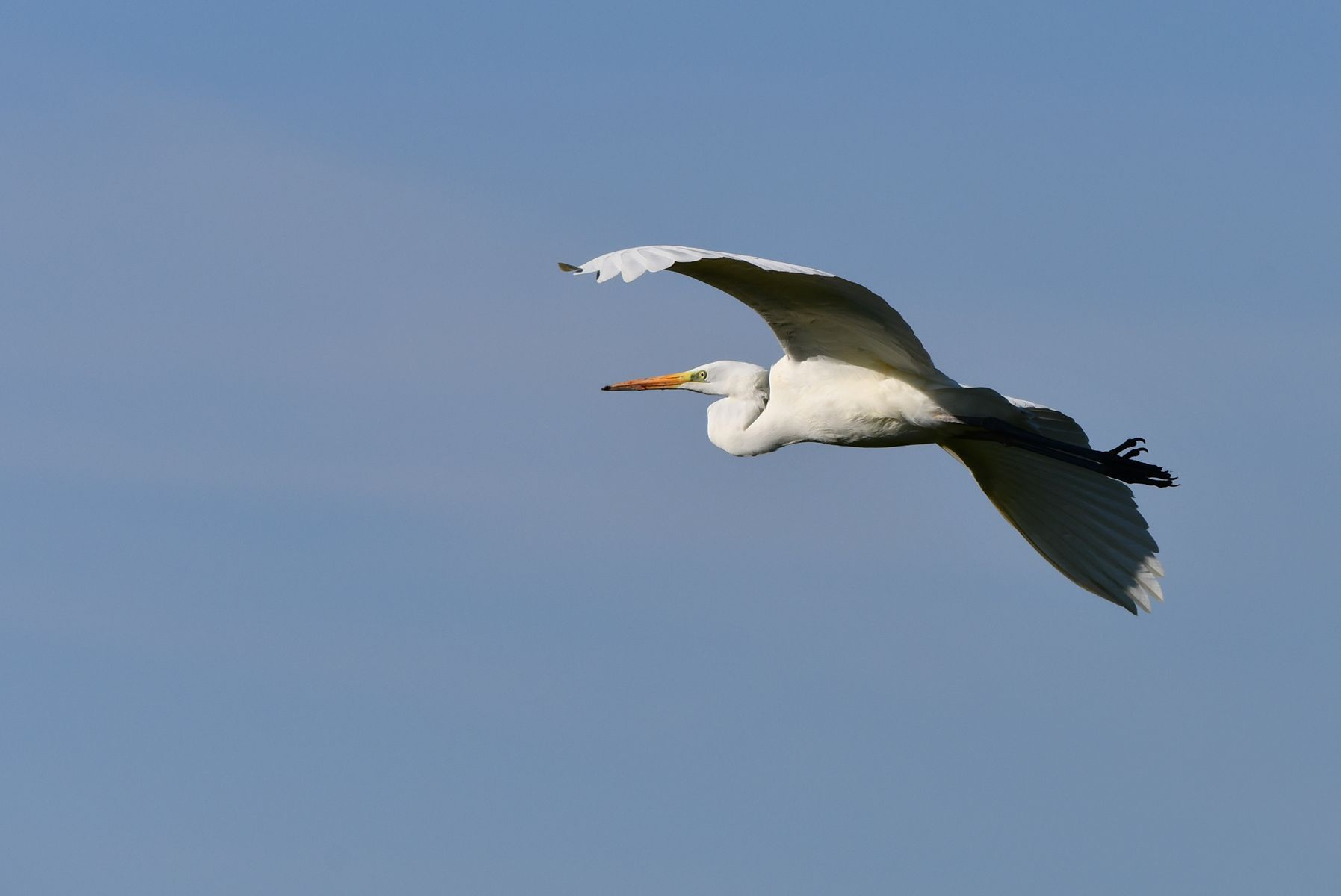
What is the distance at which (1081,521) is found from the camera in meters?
14.0

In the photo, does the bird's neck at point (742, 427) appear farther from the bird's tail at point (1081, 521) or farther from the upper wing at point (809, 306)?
the bird's tail at point (1081, 521)

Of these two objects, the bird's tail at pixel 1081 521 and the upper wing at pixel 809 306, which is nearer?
the upper wing at pixel 809 306

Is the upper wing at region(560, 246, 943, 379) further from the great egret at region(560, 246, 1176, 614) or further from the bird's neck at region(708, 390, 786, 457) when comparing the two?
the bird's neck at region(708, 390, 786, 457)

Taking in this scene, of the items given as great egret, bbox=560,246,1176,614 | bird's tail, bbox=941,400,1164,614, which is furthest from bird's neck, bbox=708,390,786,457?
bird's tail, bbox=941,400,1164,614

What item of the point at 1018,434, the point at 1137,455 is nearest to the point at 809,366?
the point at 1018,434

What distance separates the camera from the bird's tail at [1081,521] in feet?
45.5

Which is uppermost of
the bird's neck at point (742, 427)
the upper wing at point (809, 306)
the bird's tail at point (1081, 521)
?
the upper wing at point (809, 306)

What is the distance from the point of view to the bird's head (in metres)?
13.8

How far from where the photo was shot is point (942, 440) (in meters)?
13.1

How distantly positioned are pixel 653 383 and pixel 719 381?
98cm

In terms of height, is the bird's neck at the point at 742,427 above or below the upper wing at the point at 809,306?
below

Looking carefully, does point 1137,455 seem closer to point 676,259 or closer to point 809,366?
point 809,366

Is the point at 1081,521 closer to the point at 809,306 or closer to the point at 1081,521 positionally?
the point at 1081,521

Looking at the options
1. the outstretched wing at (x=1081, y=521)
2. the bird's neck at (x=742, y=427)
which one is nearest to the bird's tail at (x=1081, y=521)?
the outstretched wing at (x=1081, y=521)
